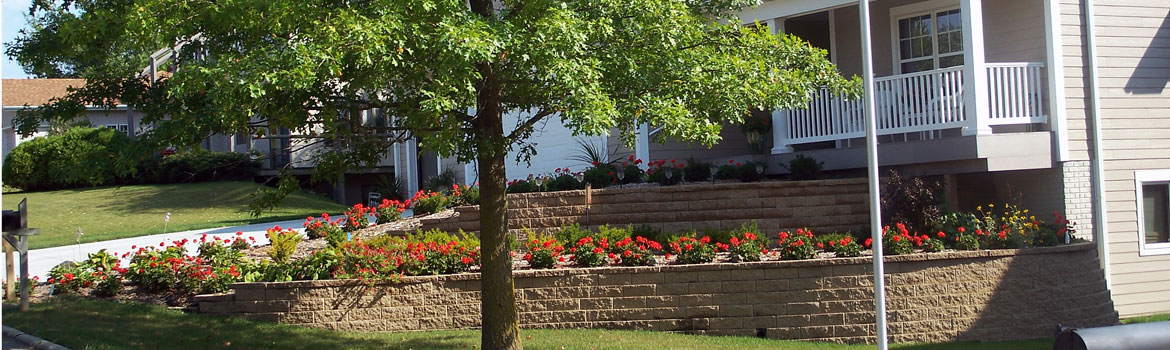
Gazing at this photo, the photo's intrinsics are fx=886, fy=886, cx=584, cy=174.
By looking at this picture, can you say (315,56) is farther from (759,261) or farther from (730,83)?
(759,261)

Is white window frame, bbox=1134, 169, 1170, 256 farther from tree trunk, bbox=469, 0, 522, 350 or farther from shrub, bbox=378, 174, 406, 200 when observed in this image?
shrub, bbox=378, 174, 406, 200

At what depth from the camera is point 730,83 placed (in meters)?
6.83

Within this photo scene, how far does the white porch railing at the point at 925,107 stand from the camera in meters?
11.3

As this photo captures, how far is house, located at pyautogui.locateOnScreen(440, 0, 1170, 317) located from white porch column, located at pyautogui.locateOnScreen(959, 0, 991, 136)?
2 centimetres

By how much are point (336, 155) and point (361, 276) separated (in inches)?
78.7

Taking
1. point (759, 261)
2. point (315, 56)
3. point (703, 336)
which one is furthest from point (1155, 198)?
point (315, 56)

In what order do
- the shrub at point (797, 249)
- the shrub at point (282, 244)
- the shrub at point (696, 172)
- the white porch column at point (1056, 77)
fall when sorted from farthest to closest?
the shrub at point (696, 172) → the white porch column at point (1056, 77) → the shrub at point (282, 244) → the shrub at point (797, 249)

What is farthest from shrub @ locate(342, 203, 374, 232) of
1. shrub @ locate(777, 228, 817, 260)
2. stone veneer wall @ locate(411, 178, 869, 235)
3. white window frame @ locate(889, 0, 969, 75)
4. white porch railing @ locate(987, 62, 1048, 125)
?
white window frame @ locate(889, 0, 969, 75)

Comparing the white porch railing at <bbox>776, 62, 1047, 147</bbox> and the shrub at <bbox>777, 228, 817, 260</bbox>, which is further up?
the white porch railing at <bbox>776, 62, 1047, 147</bbox>

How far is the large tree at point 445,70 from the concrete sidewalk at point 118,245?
5369mm

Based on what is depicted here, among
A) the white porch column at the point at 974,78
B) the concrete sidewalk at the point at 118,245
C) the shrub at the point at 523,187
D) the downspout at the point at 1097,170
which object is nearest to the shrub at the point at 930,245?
the white porch column at the point at 974,78

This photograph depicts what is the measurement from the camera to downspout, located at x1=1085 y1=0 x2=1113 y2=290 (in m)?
11.5

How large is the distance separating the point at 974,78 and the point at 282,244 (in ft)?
28.5

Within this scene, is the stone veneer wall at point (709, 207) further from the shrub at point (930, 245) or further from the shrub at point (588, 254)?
the shrub at point (588, 254)
